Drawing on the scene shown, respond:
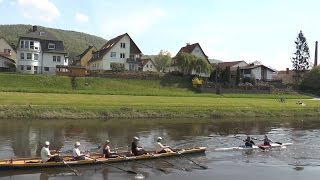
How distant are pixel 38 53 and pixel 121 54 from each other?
17.6 m

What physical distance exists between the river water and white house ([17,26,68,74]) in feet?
139

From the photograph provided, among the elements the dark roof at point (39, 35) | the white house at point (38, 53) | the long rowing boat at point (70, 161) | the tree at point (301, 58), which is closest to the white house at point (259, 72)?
the tree at point (301, 58)

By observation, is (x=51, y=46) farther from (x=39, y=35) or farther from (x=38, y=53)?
(x=38, y=53)

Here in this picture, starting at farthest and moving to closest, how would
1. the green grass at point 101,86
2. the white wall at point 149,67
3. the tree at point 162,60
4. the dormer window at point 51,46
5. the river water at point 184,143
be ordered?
1. the tree at point 162,60
2. the white wall at point 149,67
3. the dormer window at point 51,46
4. the green grass at point 101,86
5. the river water at point 184,143

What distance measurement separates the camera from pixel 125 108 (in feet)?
181

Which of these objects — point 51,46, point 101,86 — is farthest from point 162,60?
point 101,86

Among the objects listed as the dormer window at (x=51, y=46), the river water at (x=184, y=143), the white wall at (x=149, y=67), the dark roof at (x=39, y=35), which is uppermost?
the dark roof at (x=39, y=35)

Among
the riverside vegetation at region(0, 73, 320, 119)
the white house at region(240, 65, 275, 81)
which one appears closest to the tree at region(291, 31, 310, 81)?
the white house at region(240, 65, 275, 81)

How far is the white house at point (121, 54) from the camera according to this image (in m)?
96.2

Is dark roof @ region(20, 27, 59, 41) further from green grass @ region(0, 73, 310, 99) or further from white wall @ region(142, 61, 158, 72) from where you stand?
white wall @ region(142, 61, 158, 72)

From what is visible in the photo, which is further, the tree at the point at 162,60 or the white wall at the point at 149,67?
the tree at the point at 162,60

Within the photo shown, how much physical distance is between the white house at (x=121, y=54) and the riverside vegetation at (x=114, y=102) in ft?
40.4

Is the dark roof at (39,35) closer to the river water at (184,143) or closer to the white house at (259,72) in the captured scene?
the river water at (184,143)

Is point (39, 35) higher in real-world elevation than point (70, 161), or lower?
higher
